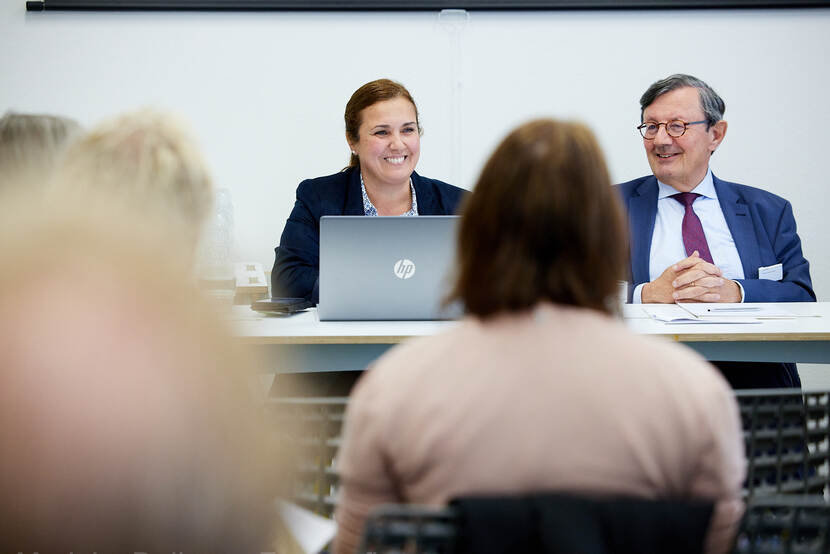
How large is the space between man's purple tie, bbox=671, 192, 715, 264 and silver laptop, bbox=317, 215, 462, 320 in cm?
113

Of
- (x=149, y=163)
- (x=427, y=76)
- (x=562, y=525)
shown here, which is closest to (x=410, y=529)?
(x=562, y=525)

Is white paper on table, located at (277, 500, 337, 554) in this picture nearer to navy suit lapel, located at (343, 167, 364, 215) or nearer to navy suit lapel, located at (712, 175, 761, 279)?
navy suit lapel, located at (343, 167, 364, 215)

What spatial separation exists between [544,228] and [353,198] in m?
2.16

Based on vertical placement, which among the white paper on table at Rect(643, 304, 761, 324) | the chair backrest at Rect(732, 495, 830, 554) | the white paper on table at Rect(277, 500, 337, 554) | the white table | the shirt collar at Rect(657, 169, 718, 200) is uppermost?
the shirt collar at Rect(657, 169, 718, 200)

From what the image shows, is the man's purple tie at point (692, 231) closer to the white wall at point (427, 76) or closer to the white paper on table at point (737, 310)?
the white paper on table at point (737, 310)

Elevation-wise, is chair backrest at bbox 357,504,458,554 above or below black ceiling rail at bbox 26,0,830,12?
below

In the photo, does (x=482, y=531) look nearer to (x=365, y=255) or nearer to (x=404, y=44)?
(x=365, y=255)

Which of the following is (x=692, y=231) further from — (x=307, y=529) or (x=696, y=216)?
(x=307, y=529)

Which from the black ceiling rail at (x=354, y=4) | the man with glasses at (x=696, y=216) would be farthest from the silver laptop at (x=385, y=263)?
the black ceiling rail at (x=354, y=4)

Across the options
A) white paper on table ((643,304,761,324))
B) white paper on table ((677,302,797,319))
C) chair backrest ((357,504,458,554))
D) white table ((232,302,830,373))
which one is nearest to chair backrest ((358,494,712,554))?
chair backrest ((357,504,458,554))

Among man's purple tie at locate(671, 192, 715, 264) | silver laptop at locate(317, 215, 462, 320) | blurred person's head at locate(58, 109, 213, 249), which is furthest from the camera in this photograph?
man's purple tie at locate(671, 192, 715, 264)

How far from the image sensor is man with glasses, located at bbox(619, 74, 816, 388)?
9.10 ft

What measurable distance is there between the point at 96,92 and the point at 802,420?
3533 millimetres

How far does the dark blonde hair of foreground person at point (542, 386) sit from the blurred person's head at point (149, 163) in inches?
14.3
